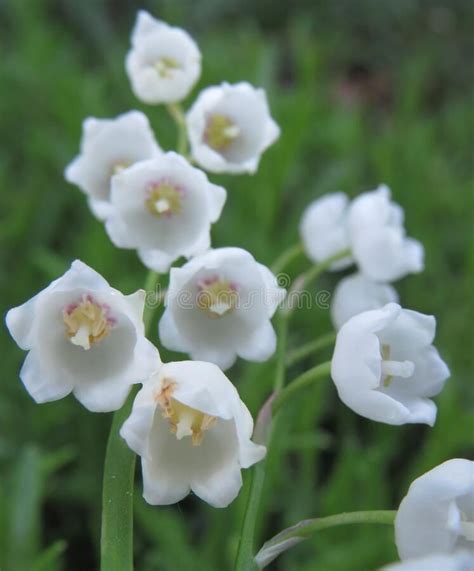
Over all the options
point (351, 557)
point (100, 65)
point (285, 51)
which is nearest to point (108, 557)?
point (351, 557)

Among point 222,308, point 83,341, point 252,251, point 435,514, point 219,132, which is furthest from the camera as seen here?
point 252,251

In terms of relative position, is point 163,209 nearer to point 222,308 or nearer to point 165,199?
point 165,199

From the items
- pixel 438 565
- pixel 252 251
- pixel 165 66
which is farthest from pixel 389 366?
pixel 252 251

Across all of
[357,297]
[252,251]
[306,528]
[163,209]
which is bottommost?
[252,251]

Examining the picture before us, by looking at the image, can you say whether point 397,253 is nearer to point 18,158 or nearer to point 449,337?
point 449,337

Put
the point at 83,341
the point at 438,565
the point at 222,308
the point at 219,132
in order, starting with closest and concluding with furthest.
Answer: the point at 438,565 → the point at 83,341 → the point at 222,308 → the point at 219,132

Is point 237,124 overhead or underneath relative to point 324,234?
overhead

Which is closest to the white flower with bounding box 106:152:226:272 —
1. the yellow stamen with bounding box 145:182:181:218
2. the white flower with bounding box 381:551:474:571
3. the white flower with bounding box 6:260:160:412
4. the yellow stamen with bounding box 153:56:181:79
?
the yellow stamen with bounding box 145:182:181:218
